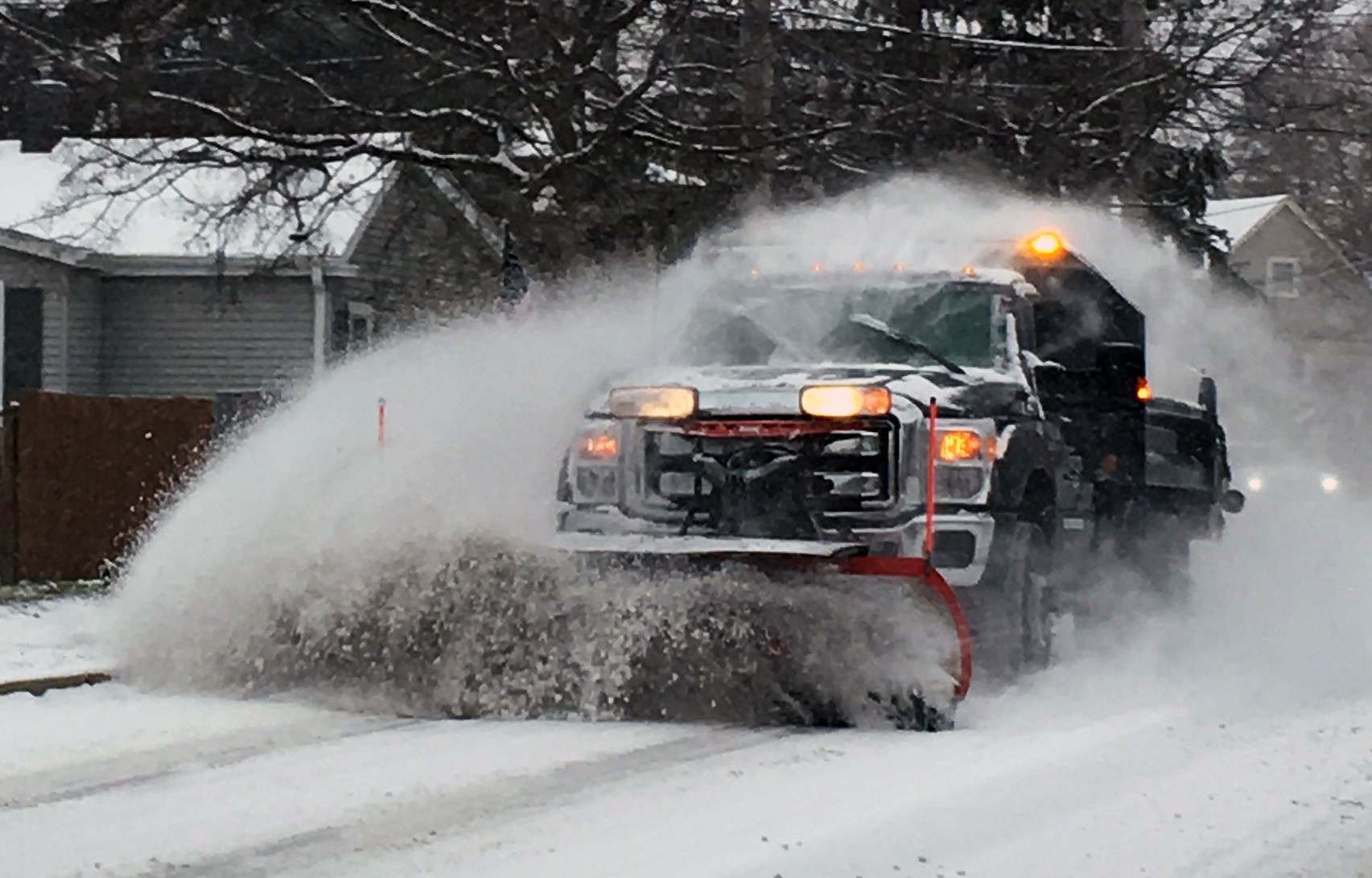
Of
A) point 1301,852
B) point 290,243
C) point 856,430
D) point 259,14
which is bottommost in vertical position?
point 1301,852

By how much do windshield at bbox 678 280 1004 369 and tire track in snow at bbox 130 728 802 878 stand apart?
2.55m

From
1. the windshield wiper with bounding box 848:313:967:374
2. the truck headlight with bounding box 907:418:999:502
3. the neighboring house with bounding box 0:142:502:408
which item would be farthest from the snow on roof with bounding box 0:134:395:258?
the truck headlight with bounding box 907:418:999:502

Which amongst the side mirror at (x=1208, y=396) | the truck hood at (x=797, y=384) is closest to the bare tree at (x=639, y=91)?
the side mirror at (x=1208, y=396)

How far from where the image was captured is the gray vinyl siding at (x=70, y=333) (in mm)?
26328

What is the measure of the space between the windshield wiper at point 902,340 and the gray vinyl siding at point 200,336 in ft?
55.3

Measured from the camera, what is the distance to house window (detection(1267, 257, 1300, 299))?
2470 inches

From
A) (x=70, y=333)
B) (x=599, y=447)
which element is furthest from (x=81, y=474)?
(x=70, y=333)

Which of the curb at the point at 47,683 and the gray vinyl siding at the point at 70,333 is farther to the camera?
the gray vinyl siding at the point at 70,333

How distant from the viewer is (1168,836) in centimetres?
666

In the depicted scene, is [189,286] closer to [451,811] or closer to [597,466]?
[597,466]

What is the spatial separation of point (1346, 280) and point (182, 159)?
50832mm

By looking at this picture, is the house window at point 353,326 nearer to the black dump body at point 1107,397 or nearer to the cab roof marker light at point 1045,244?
the black dump body at point 1107,397

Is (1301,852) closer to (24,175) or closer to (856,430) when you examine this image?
(856,430)

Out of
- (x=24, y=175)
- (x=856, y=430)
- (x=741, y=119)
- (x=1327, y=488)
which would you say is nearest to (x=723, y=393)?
(x=856, y=430)
